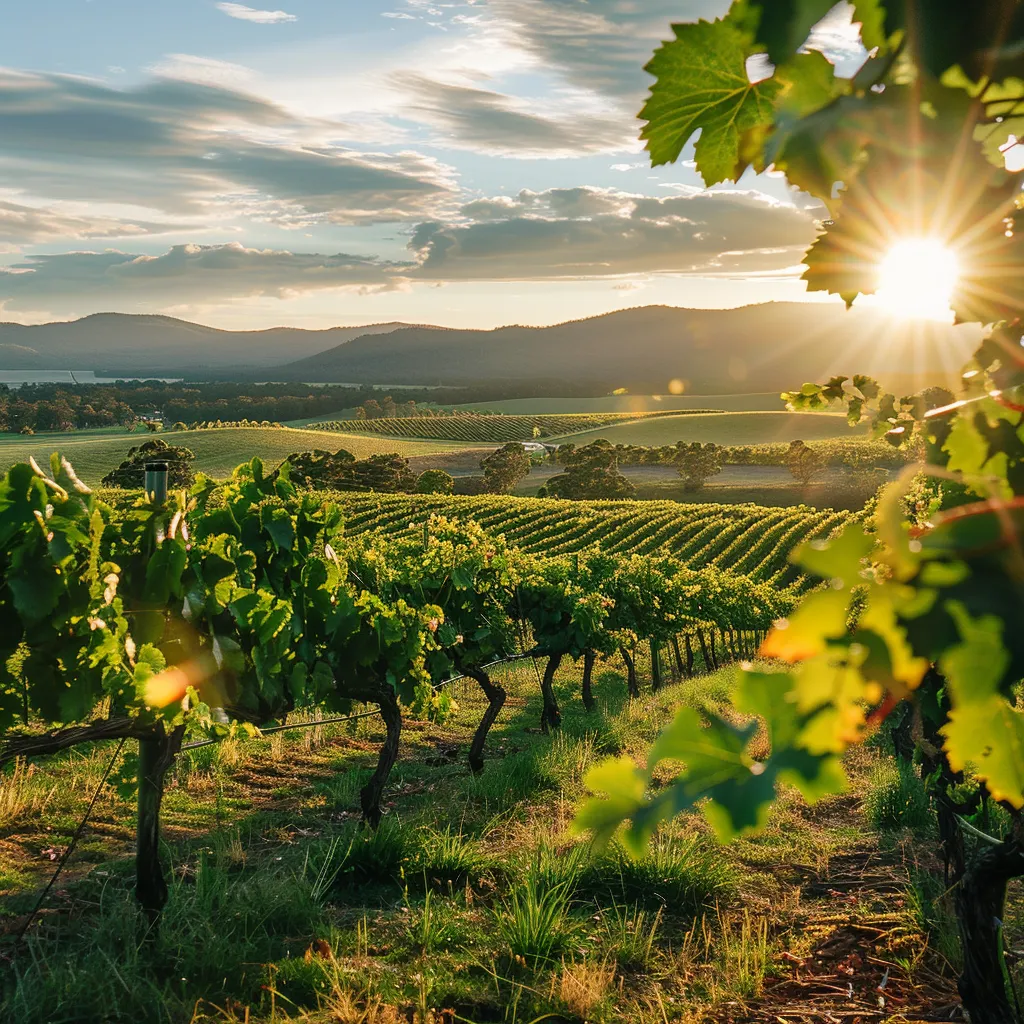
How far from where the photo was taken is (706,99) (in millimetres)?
1150

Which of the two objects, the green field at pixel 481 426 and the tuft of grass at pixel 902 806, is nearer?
the tuft of grass at pixel 902 806

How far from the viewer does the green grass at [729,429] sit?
123m

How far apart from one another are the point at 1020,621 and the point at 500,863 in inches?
259

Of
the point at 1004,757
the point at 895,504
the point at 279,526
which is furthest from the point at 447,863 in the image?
the point at 895,504

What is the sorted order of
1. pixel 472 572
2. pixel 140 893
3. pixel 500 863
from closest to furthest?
pixel 140 893
pixel 500 863
pixel 472 572

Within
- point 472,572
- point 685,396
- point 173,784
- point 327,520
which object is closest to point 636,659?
point 472,572

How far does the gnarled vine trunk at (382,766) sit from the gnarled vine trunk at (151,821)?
7.33ft

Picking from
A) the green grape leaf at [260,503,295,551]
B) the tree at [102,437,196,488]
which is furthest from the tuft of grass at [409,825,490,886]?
the tree at [102,437,196,488]

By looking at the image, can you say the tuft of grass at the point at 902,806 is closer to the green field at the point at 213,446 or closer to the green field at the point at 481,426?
the green field at the point at 213,446

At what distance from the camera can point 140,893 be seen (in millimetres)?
5523

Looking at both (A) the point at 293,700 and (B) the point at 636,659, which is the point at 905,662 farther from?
(B) the point at 636,659

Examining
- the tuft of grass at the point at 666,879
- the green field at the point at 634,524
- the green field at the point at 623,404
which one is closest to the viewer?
the tuft of grass at the point at 666,879

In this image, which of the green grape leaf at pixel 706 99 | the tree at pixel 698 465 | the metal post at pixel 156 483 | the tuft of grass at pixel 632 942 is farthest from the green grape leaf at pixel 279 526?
the tree at pixel 698 465

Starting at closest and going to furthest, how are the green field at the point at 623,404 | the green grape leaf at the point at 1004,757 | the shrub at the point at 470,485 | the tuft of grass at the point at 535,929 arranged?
1. the green grape leaf at the point at 1004,757
2. the tuft of grass at the point at 535,929
3. the shrub at the point at 470,485
4. the green field at the point at 623,404
